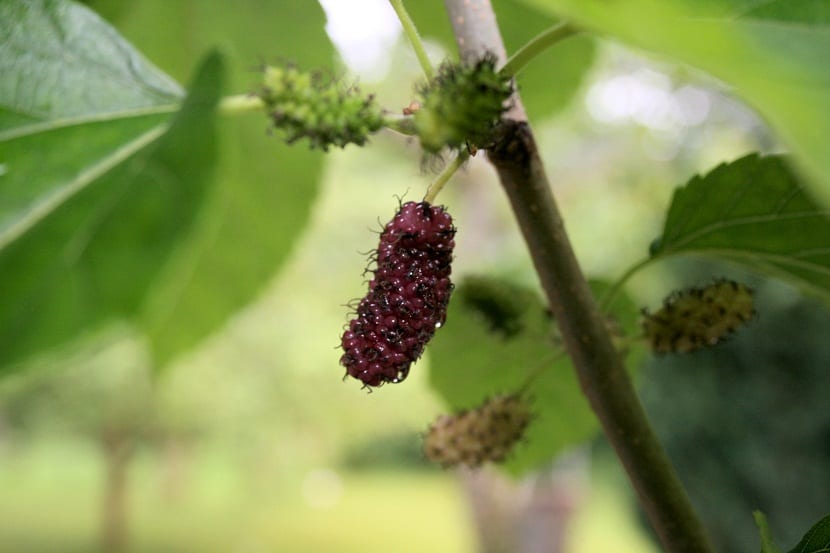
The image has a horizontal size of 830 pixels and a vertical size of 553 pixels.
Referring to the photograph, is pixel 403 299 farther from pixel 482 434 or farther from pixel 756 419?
pixel 756 419

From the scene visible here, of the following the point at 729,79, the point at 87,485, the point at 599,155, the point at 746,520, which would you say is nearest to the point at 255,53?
the point at 729,79

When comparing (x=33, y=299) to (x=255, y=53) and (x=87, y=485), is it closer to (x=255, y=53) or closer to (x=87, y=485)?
(x=255, y=53)

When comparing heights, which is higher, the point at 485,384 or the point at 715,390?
the point at 715,390

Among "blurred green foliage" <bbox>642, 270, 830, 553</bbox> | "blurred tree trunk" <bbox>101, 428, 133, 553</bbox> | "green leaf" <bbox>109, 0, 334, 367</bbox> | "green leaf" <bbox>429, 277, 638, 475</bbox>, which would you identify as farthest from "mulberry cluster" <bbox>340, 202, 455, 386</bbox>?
"blurred tree trunk" <bbox>101, 428, 133, 553</bbox>

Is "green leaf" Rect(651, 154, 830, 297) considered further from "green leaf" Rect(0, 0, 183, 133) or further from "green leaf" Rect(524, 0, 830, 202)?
"green leaf" Rect(0, 0, 183, 133)

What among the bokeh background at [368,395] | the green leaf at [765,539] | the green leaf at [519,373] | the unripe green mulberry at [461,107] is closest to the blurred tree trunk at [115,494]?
the bokeh background at [368,395]

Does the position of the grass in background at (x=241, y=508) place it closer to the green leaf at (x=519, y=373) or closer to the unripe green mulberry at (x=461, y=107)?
the green leaf at (x=519, y=373)
